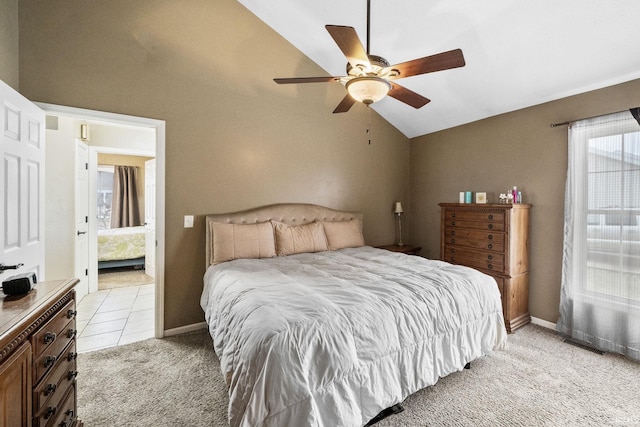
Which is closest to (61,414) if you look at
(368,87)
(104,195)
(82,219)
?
(368,87)

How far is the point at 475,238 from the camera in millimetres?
3426

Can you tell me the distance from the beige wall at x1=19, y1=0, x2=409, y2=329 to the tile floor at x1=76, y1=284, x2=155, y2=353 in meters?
0.43

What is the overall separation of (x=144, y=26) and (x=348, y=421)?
3685mm

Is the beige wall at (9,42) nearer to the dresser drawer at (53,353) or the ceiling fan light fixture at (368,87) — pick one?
the dresser drawer at (53,353)

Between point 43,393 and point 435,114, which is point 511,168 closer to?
point 435,114

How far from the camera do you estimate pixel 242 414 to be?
132 cm

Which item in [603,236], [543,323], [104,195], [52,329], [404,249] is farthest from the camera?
[104,195]

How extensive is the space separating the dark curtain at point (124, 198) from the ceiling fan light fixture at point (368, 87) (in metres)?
6.74

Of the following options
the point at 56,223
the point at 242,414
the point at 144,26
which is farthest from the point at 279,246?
the point at 56,223

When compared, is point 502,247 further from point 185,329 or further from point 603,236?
point 185,329

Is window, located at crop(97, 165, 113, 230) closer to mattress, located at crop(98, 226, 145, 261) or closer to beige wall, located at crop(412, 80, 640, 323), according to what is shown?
mattress, located at crop(98, 226, 145, 261)

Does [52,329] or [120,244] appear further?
[120,244]

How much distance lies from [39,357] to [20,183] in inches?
55.4

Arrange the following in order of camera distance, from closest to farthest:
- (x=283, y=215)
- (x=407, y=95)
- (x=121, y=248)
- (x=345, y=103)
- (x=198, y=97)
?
(x=407, y=95)
(x=345, y=103)
(x=198, y=97)
(x=283, y=215)
(x=121, y=248)
